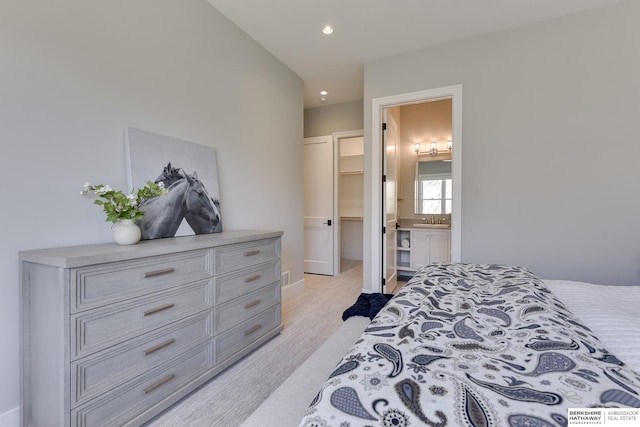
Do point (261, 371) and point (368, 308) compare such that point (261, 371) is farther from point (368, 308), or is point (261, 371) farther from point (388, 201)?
point (388, 201)

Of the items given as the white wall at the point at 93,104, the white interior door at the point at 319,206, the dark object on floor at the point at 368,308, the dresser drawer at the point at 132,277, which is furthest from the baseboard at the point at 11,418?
the white interior door at the point at 319,206

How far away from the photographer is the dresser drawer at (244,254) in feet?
6.65

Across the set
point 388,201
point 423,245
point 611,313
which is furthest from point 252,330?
point 423,245

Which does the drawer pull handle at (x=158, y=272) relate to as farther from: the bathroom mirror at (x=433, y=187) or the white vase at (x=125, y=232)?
the bathroom mirror at (x=433, y=187)

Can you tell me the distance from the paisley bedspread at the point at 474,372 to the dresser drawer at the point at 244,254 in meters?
1.29

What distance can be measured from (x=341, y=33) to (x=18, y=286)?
10.5 ft

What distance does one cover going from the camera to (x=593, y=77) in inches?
104

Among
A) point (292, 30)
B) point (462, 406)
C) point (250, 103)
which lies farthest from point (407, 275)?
point (462, 406)

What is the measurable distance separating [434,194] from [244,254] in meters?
3.77

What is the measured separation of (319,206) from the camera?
504 cm

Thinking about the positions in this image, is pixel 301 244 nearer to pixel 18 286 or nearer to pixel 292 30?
pixel 292 30

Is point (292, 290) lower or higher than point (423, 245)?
lower

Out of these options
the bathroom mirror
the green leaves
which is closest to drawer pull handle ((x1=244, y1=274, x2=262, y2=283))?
the green leaves

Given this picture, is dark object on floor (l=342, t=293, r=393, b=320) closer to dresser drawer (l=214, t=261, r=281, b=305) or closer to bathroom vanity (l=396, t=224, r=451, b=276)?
dresser drawer (l=214, t=261, r=281, b=305)
